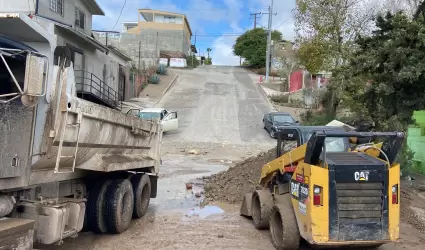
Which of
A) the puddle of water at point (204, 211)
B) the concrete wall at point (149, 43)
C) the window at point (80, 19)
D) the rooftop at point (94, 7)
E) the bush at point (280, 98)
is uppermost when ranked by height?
the concrete wall at point (149, 43)

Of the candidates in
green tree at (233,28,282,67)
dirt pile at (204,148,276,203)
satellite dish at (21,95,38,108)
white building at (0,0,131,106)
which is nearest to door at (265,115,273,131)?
white building at (0,0,131,106)

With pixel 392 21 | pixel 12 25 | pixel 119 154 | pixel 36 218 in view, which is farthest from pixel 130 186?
pixel 392 21

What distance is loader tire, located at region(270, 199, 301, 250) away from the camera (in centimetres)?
623

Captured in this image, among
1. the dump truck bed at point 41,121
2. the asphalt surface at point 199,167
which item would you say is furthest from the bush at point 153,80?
the dump truck bed at point 41,121

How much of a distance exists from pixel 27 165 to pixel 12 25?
1419 mm

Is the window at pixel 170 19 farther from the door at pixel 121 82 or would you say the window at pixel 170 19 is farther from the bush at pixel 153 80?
the door at pixel 121 82

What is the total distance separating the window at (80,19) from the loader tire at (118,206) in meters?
23.7

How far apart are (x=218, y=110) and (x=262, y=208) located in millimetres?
26952

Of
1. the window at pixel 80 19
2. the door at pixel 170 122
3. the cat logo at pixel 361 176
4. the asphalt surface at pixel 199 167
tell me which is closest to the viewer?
the cat logo at pixel 361 176

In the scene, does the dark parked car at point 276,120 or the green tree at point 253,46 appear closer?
the dark parked car at point 276,120

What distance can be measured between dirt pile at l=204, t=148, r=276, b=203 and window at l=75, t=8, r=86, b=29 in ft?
65.4

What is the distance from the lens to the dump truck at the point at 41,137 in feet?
13.7

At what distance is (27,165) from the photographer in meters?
4.61

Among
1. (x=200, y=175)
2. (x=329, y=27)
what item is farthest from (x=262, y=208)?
(x=329, y=27)
